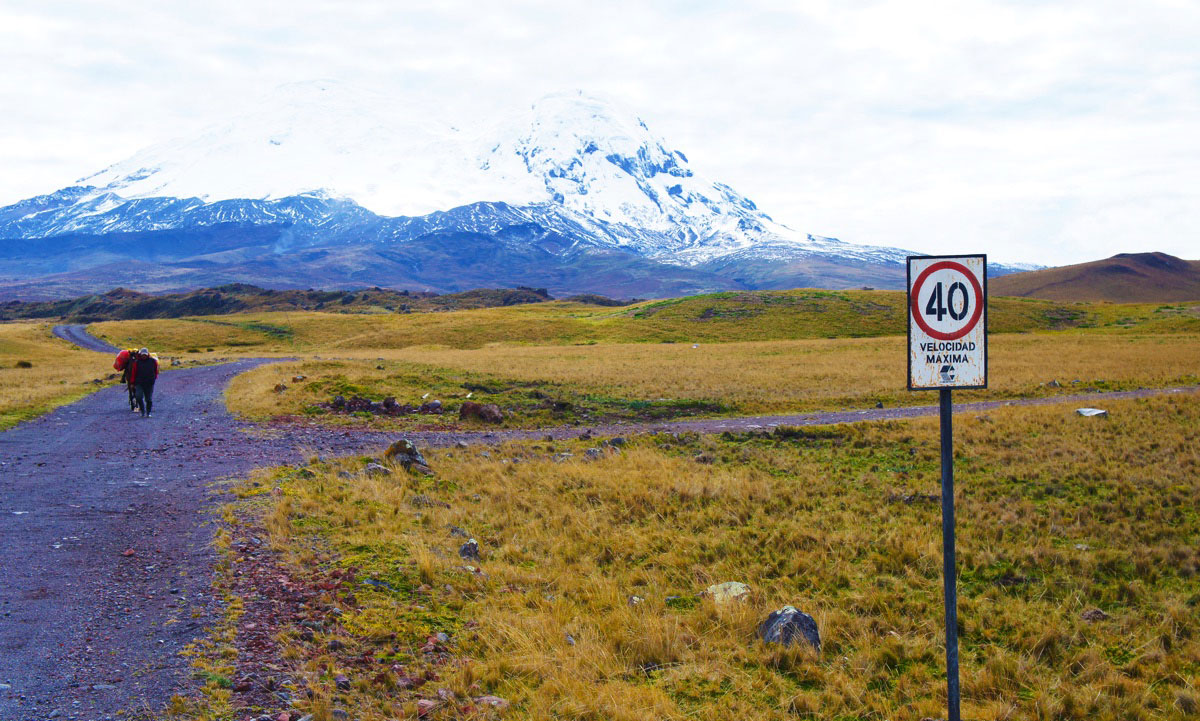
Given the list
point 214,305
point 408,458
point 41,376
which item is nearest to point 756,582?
point 408,458

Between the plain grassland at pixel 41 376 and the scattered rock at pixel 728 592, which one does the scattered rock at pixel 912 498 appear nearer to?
the scattered rock at pixel 728 592

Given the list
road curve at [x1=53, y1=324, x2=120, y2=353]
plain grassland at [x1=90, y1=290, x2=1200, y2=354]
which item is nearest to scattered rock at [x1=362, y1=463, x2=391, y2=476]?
plain grassland at [x1=90, y1=290, x2=1200, y2=354]

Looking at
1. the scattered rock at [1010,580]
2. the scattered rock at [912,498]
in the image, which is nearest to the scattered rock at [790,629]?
the scattered rock at [1010,580]

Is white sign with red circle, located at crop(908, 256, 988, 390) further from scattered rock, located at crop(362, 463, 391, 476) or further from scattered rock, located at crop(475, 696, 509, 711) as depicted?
scattered rock, located at crop(362, 463, 391, 476)

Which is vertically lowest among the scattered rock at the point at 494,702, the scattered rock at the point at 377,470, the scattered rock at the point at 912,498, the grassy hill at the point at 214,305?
the scattered rock at the point at 494,702

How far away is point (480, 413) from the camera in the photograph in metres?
24.5

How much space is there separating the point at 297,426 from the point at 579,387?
46.9ft

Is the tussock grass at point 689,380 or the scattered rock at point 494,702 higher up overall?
the tussock grass at point 689,380

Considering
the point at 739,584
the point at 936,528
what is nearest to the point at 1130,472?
the point at 936,528

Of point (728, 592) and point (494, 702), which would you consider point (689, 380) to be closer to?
point (728, 592)

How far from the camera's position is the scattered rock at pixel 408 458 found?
50.6 ft

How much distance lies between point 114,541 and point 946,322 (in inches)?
434

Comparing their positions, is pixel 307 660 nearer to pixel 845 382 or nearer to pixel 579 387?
pixel 579 387

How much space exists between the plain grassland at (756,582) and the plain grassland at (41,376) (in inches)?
662
